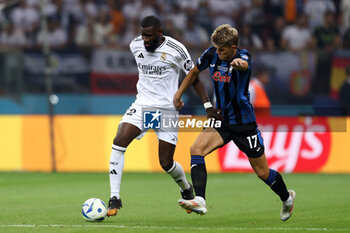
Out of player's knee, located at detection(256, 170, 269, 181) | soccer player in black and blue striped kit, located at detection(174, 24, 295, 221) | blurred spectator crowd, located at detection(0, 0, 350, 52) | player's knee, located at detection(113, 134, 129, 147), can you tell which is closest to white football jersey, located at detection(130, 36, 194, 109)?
player's knee, located at detection(113, 134, 129, 147)

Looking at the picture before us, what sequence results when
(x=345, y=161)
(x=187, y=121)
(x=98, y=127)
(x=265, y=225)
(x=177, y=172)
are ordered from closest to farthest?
(x=265, y=225), (x=177, y=172), (x=187, y=121), (x=345, y=161), (x=98, y=127)

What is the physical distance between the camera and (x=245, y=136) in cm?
843

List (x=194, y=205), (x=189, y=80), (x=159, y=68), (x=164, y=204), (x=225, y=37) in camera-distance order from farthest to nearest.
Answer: (x=164, y=204) → (x=159, y=68) → (x=189, y=80) → (x=225, y=37) → (x=194, y=205)

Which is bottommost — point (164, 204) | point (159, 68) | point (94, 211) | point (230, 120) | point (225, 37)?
point (164, 204)

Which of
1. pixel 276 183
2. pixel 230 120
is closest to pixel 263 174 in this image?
pixel 276 183

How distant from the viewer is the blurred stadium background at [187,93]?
1666 centimetres

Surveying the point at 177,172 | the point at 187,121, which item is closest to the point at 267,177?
the point at 177,172

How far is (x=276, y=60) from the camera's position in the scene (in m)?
17.9

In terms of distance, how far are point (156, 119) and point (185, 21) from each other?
11514 mm

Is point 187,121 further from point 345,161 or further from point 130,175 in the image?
point 345,161

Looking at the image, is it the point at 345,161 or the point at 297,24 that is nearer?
the point at 345,161

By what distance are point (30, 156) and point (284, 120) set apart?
5.80 meters

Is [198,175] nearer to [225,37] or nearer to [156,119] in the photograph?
[156,119]

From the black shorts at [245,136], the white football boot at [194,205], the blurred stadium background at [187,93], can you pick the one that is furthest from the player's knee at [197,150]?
the blurred stadium background at [187,93]
